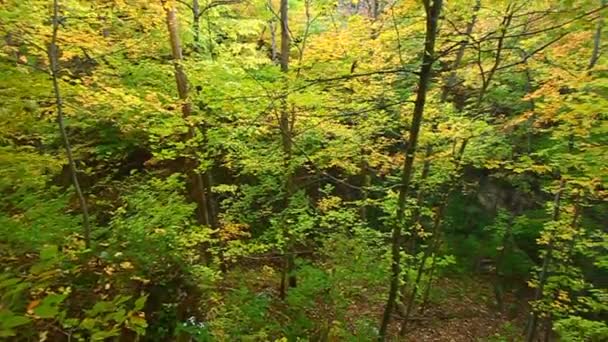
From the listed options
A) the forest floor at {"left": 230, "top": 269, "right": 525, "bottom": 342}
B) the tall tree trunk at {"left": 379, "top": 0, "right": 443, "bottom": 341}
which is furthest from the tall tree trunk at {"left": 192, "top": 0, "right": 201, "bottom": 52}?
the tall tree trunk at {"left": 379, "top": 0, "right": 443, "bottom": 341}

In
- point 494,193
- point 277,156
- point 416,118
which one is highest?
point 416,118

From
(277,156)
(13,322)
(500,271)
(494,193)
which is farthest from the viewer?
(494,193)

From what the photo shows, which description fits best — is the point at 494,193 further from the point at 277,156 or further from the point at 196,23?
the point at 196,23

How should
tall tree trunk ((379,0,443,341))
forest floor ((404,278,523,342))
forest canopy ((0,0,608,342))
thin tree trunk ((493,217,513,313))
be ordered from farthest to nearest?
thin tree trunk ((493,217,513,313)), forest floor ((404,278,523,342)), forest canopy ((0,0,608,342)), tall tree trunk ((379,0,443,341))

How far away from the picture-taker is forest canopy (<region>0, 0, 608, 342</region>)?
494 cm

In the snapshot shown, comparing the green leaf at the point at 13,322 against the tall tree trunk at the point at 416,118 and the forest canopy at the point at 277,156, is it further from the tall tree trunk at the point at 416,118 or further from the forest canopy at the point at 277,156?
the tall tree trunk at the point at 416,118

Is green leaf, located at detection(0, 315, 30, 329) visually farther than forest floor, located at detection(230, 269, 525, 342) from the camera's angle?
No

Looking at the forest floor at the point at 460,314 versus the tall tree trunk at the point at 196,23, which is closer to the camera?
the tall tree trunk at the point at 196,23

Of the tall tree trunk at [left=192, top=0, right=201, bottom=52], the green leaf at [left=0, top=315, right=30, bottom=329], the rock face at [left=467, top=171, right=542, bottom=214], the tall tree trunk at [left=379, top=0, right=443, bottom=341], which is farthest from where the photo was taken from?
the rock face at [left=467, top=171, right=542, bottom=214]

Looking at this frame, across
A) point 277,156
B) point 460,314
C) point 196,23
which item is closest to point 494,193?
A: point 460,314

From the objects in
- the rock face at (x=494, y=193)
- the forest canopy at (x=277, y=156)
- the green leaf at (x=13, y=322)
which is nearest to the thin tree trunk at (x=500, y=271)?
the forest canopy at (x=277, y=156)

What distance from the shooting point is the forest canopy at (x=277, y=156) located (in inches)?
194

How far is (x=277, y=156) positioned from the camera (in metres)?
9.02

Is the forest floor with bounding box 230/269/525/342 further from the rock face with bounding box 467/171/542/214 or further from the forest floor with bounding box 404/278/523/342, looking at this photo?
the rock face with bounding box 467/171/542/214
